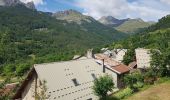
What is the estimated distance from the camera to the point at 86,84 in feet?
155

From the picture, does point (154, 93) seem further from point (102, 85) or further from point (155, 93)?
point (102, 85)

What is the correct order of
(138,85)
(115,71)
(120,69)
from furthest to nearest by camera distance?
(120,69), (115,71), (138,85)

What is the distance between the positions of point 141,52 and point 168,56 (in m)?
19.4

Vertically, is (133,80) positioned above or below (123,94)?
above

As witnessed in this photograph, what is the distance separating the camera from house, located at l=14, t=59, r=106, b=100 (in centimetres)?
3962

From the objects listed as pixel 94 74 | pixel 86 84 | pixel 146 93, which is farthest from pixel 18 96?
pixel 146 93

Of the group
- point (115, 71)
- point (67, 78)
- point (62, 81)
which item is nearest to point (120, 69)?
point (115, 71)

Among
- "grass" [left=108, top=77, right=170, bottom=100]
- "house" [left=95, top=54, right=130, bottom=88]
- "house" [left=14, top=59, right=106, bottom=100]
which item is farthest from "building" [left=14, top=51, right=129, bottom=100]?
"grass" [left=108, top=77, right=170, bottom=100]

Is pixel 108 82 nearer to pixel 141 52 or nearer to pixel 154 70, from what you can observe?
pixel 154 70

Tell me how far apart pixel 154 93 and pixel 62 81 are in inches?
655

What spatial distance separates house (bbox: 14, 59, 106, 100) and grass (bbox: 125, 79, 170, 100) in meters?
6.89

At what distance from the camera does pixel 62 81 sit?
4238cm

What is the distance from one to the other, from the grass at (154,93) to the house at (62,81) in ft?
22.6

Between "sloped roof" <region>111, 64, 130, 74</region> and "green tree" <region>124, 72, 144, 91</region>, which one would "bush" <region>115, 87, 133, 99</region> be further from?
"sloped roof" <region>111, 64, 130, 74</region>
